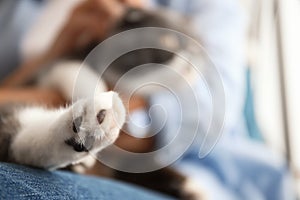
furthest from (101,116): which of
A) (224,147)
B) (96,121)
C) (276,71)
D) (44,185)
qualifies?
(276,71)

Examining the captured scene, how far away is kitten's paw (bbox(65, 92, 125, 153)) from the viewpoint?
1.44 ft

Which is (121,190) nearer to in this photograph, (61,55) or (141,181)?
(141,181)

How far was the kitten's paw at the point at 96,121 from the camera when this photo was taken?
44 centimetres

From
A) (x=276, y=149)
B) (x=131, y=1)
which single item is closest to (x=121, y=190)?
(x=131, y=1)

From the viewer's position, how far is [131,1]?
4.03ft

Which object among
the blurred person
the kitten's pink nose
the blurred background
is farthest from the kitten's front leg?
the blurred background

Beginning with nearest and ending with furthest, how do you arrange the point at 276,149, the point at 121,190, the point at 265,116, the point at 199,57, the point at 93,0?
the point at 121,190, the point at 199,57, the point at 93,0, the point at 276,149, the point at 265,116

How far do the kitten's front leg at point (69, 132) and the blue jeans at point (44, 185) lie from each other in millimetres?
23

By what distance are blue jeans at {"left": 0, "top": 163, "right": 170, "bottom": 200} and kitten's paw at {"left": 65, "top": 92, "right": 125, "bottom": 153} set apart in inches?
2.6

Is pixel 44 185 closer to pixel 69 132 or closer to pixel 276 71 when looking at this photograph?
pixel 69 132

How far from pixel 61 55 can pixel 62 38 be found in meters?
0.05

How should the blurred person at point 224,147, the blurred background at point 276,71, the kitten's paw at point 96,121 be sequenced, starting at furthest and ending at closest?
the blurred background at point 276,71
the blurred person at point 224,147
the kitten's paw at point 96,121

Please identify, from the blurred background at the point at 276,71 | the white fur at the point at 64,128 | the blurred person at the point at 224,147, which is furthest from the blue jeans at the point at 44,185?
the blurred background at the point at 276,71

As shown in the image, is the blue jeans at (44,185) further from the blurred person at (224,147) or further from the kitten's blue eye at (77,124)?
the blurred person at (224,147)
